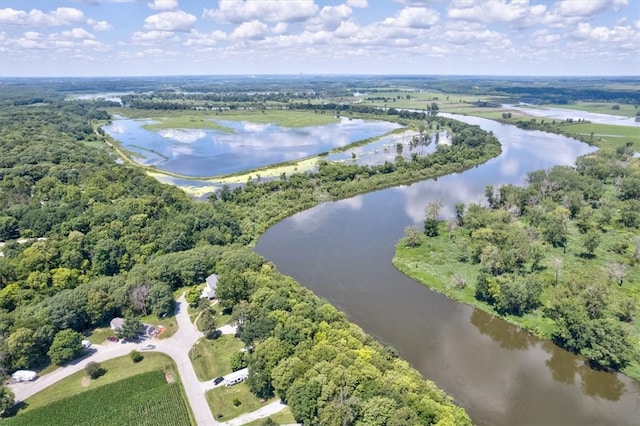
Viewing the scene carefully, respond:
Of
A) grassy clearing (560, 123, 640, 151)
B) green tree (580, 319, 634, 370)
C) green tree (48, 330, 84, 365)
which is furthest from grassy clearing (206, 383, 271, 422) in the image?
grassy clearing (560, 123, 640, 151)

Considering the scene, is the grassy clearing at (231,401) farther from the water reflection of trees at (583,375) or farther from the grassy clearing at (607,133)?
the grassy clearing at (607,133)

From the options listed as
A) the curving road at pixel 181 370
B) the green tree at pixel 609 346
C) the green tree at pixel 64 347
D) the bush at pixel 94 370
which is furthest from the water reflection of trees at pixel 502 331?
the green tree at pixel 64 347

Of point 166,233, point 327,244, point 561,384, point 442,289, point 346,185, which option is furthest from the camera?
point 346,185

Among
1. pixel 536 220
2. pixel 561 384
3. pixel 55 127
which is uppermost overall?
pixel 55 127

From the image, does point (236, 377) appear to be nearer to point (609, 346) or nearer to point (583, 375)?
point (583, 375)

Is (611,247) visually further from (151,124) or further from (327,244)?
(151,124)

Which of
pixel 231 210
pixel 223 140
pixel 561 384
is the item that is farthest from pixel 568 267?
pixel 223 140

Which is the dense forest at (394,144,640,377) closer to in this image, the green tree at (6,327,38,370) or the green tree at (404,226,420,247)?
the green tree at (404,226,420,247)
